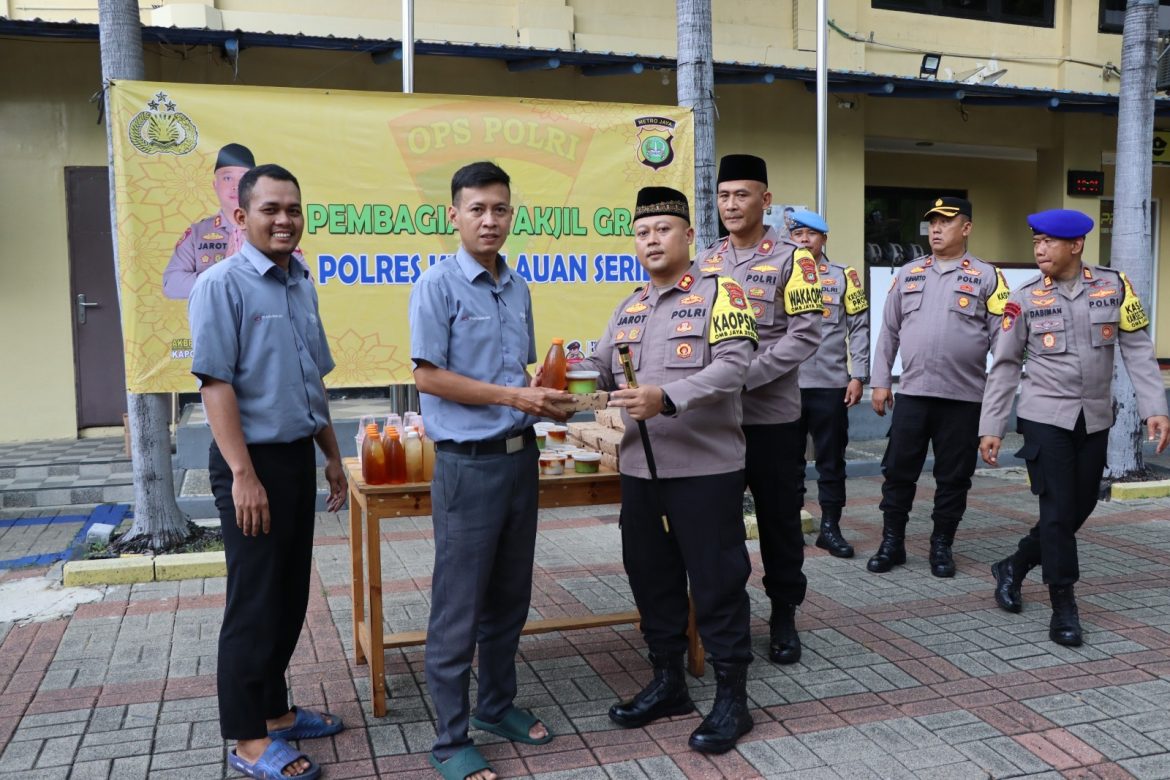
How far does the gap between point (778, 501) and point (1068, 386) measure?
1524 mm

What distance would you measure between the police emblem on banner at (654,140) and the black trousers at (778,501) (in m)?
3.05

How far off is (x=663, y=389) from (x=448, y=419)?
0.75 meters

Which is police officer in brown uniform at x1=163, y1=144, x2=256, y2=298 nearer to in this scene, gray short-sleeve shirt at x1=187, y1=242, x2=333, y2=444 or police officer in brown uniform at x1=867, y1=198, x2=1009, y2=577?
gray short-sleeve shirt at x1=187, y1=242, x2=333, y2=444

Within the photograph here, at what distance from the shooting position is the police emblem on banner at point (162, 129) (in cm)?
570

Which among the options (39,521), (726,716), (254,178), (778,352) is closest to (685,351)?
(778,352)

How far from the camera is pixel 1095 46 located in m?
11.9

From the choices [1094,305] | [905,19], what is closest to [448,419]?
[1094,305]

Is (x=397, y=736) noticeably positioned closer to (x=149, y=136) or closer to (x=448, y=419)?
(x=448, y=419)

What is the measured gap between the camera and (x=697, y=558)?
140 inches

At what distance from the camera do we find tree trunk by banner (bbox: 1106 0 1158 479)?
802cm

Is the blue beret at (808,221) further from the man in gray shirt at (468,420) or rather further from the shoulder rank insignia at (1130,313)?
the man in gray shirt at (468,420)

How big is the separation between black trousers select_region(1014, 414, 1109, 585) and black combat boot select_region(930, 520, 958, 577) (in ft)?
3.36

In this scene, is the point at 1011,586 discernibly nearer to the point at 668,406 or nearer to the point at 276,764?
the point at 668,406

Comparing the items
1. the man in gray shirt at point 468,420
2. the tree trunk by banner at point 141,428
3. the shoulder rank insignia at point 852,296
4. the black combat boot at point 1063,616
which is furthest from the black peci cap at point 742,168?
the tree trunk by banner at point 141,428
